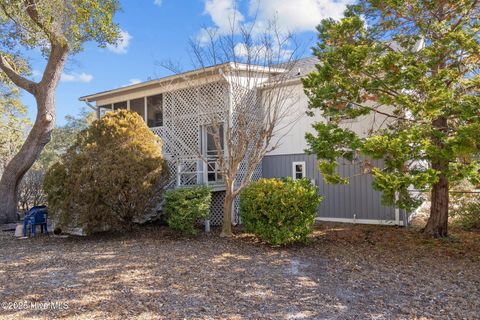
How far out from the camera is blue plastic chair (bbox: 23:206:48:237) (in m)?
9.35

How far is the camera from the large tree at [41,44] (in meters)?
10.2

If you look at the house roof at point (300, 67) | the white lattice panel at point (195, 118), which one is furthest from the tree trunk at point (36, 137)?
the house roof at point (300, 67)

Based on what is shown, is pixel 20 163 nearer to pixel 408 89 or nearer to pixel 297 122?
pixel 297 122

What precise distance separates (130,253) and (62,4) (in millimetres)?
7463

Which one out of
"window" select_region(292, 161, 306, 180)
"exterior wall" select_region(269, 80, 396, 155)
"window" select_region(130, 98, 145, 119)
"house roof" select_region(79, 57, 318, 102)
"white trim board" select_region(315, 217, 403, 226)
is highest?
"house roof" select_region(79, 57, 318, 102)

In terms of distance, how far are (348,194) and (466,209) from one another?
3012mm

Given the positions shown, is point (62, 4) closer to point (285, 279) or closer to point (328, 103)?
point (328, 103)

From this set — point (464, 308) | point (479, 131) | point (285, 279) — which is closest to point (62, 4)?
point (285, 279)

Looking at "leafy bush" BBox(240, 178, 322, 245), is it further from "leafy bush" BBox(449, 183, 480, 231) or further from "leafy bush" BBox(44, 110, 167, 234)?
"leafy bush" BBox(449, 183, 480, 231)

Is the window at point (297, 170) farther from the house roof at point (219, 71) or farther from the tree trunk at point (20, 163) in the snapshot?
the tree trunk at point (20, 163)

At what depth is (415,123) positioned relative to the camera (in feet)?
22.8

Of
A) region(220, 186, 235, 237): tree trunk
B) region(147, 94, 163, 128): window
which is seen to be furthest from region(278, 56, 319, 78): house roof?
region(147, 94, 163, 128): window

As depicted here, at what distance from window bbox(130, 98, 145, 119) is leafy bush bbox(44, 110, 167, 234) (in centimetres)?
356

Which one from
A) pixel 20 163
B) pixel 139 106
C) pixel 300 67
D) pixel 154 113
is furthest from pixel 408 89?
pixel 20 163
